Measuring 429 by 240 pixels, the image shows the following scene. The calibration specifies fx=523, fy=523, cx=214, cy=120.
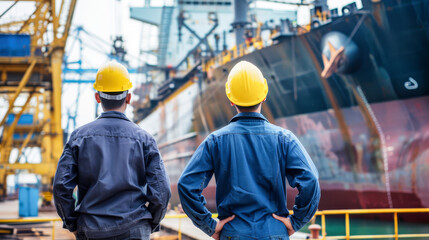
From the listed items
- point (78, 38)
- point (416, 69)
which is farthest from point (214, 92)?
point (78, 38)

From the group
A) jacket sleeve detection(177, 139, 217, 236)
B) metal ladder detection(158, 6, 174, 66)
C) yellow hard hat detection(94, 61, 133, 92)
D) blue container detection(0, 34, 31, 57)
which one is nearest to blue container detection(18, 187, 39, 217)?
blue container detection(0, 34, 31, 57)

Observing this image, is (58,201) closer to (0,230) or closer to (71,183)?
(71,183)

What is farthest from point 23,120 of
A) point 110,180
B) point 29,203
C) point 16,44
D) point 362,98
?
point 110,180

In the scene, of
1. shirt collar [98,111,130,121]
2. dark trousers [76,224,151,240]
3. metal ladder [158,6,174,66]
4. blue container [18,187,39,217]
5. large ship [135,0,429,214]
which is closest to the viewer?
dark trousers [76,224,151,240]

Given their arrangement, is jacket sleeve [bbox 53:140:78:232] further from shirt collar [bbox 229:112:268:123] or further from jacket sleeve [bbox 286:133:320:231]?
jacket sleeve [bbox 286:133:320:231]

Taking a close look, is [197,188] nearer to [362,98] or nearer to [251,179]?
[251,179]

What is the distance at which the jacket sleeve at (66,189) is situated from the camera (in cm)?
207

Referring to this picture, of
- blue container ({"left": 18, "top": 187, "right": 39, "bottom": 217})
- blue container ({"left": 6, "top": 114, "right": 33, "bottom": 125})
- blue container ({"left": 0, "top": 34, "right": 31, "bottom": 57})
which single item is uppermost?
blue container ({"left": 0, "top": 34, "right": 31, "bottom": 57})

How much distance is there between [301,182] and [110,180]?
2.42ft

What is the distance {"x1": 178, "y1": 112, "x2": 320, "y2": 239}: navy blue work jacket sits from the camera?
191 centimetres

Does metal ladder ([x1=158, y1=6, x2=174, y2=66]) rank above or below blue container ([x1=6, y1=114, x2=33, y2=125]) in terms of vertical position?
above

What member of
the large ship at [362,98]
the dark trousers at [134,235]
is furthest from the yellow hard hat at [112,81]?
the large ship at [362,98]

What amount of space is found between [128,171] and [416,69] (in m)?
9.93

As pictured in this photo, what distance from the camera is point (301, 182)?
1924 mm
